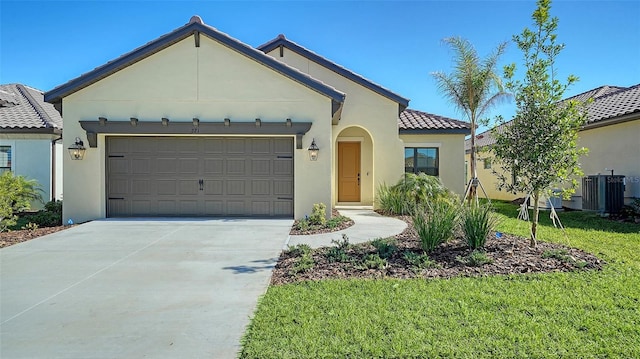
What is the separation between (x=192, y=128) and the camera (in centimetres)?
1130

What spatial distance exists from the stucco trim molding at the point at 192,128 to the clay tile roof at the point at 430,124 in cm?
708

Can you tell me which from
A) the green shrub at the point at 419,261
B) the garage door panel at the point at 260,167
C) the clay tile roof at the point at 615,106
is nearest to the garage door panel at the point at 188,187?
the garage door panel at the point at 260,167

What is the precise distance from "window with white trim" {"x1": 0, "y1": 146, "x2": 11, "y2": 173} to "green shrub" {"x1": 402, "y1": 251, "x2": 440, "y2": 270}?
15545 millimetres

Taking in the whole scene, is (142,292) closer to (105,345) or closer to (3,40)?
(105,345)

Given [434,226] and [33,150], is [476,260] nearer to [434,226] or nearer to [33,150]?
[434,226]

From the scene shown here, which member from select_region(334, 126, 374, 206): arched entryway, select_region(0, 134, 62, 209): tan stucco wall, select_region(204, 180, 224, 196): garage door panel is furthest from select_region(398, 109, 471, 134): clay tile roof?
select_region(0, 134, 62, 209): tan stucco wall

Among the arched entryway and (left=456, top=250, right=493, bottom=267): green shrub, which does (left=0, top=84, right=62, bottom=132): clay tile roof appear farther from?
(left=456, top=250, right=493, bottom=267): green shrub

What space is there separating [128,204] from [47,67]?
6.88 m

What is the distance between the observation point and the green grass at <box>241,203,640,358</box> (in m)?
3.53

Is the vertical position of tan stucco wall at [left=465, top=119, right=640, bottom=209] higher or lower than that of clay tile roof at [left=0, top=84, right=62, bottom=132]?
lower

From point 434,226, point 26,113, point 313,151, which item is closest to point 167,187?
point 313,151

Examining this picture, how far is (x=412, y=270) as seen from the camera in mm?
6125

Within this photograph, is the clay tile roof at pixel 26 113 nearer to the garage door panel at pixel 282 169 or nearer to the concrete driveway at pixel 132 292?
the concrete driveway at pixel 132 292

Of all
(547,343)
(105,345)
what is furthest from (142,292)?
(547,343)
